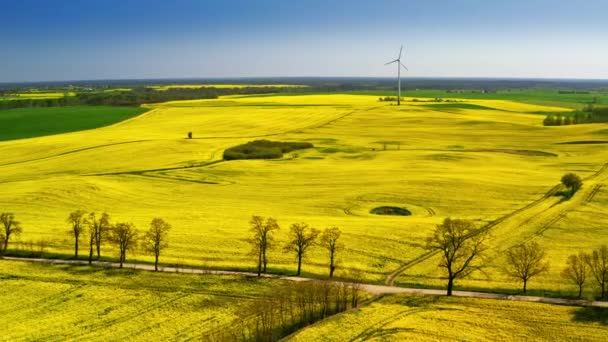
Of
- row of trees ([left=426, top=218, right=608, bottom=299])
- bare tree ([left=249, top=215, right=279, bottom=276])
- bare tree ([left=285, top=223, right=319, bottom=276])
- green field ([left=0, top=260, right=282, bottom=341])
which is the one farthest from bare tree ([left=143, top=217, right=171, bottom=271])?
row of trees ([left=426, top=218, right=608, bottom=299])

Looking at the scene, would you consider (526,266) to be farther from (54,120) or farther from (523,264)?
(54,120)

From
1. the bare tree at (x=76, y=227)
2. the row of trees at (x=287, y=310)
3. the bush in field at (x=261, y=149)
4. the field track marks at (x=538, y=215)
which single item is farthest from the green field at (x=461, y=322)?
the bush in field at (x=261, y=149)

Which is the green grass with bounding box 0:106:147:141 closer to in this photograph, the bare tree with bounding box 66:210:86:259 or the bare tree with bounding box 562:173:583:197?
the bare tree with bounding box 66:210:86:259

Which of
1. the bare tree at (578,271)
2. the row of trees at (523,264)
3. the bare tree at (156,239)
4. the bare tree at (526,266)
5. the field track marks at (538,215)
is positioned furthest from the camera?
the field track marks at (538,215)

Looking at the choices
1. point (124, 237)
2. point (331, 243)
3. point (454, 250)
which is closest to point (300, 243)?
point (331, 243)

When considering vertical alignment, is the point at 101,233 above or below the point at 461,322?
above

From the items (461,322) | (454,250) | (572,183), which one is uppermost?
(572,183)

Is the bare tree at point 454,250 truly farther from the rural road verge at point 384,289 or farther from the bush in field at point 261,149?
the bush in field at point 261,149
